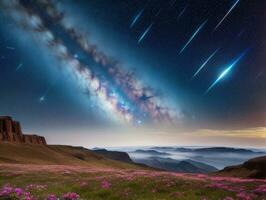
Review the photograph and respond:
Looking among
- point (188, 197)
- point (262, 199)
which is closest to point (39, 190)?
point (188, 197)

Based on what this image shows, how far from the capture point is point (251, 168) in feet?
333

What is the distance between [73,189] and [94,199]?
17.0ft

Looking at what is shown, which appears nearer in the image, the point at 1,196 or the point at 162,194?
the point at 1,196

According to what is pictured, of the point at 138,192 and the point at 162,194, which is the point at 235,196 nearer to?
the point at 162,194

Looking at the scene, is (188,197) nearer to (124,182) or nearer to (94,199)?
(94,199)

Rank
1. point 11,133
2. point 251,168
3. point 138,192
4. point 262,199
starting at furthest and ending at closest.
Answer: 1. point 11,133
2. point 251,168
3. point 138,192
4. point 262,199

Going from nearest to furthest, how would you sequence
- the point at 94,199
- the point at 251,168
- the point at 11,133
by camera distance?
the point at 94,199 < the point at 251,168 < the point at 11,133

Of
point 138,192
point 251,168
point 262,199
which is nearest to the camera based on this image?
point 262,199

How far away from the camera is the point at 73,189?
26.0 m

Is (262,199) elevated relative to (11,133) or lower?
lower

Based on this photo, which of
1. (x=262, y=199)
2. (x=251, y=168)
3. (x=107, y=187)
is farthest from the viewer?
(x=251, y=168)

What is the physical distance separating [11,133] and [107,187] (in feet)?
610

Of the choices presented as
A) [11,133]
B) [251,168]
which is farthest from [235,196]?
[11,133]

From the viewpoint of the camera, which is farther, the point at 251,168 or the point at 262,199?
the point at 251,168
